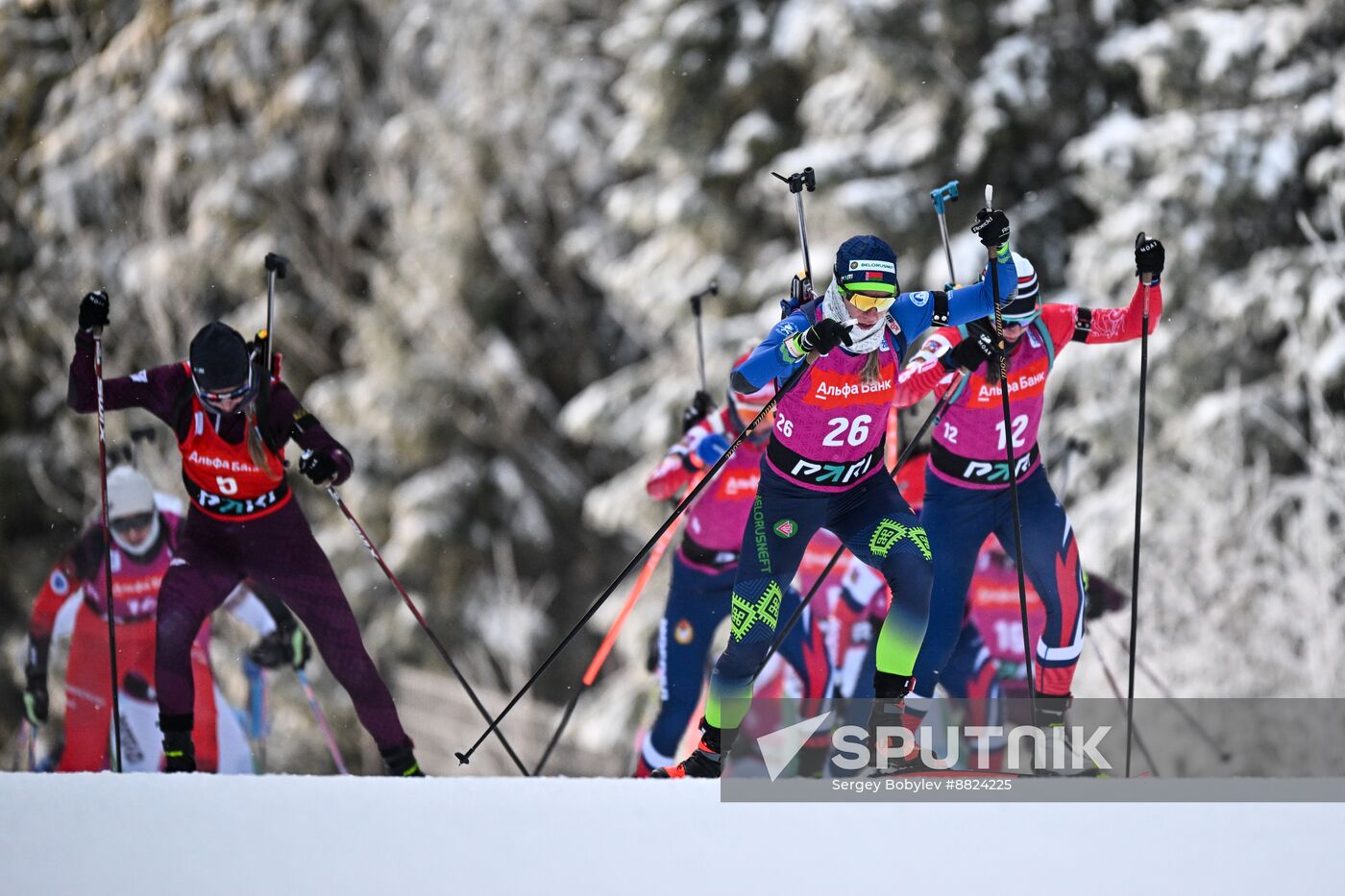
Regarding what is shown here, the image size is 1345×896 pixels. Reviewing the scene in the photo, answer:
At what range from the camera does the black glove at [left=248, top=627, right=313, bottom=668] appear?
702 cm

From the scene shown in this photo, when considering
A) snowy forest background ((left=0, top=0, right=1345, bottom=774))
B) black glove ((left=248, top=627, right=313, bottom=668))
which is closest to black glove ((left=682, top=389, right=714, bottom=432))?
black glove ((left=248, top=627, right=313, bottom=668))

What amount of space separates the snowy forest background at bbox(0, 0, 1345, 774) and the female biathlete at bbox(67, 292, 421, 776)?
512cm

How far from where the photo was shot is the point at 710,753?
5492 mm

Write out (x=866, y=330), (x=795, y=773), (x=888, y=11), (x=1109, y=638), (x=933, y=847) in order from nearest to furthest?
(x=933, y=847) < (x=866, y=330) < (x=795, y=773) < (x=1109, y=638) < (x=888, y=11)

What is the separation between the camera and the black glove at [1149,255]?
5203 mm

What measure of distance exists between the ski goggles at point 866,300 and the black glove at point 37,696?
15.2 feet

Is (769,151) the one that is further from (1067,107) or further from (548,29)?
(548,29)

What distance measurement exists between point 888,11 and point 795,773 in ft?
33.3

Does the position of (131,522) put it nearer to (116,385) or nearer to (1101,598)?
(116,385)

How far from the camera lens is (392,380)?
1842 centimetres

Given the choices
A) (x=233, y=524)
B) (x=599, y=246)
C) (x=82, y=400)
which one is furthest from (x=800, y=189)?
(x=599, y=246)

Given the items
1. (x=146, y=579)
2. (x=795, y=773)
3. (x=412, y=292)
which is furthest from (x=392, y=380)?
(x=795, y=773)

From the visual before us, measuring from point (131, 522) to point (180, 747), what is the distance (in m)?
2.20

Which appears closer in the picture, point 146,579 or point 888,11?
point 146,579
